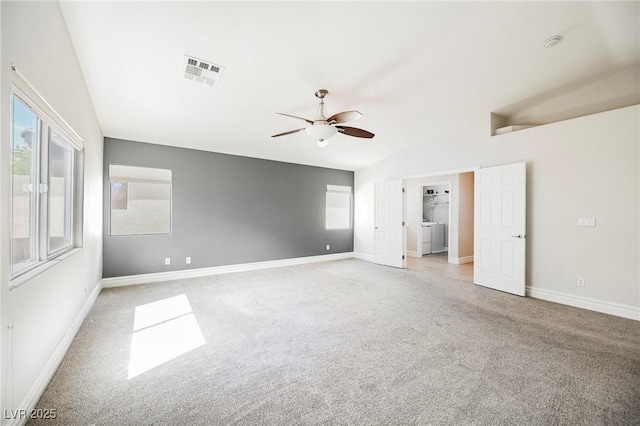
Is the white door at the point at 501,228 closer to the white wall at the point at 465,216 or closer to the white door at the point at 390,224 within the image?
the white door at the point at 390,224

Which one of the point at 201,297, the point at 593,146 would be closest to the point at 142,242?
the point at 201,297

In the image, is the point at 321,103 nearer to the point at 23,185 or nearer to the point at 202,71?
the point at 202,71

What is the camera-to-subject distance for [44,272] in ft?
6.56

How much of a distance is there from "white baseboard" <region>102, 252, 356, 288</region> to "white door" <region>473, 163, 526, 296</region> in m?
3.61

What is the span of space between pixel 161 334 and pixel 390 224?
5.00 meters

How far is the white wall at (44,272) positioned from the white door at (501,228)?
18.2 feet

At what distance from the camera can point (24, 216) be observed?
6.23 feet

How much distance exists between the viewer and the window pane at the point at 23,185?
1.71 m

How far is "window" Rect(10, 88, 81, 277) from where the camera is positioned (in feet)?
5.72

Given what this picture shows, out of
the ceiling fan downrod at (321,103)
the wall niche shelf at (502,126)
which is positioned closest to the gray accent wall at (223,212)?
the ceiling fan downrod at (321,103)

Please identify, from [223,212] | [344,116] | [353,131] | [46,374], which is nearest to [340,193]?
[223,212]

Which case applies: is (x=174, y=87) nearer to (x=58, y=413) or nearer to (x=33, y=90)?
(x=33, y=90)

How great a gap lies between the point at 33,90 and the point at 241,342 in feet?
8.45

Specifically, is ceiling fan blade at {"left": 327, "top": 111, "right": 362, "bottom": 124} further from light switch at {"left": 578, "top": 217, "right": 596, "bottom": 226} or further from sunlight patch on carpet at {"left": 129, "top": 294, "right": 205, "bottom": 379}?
light switch at {"left": 578, "top": 217, "right": 596, "bottom": 226}
